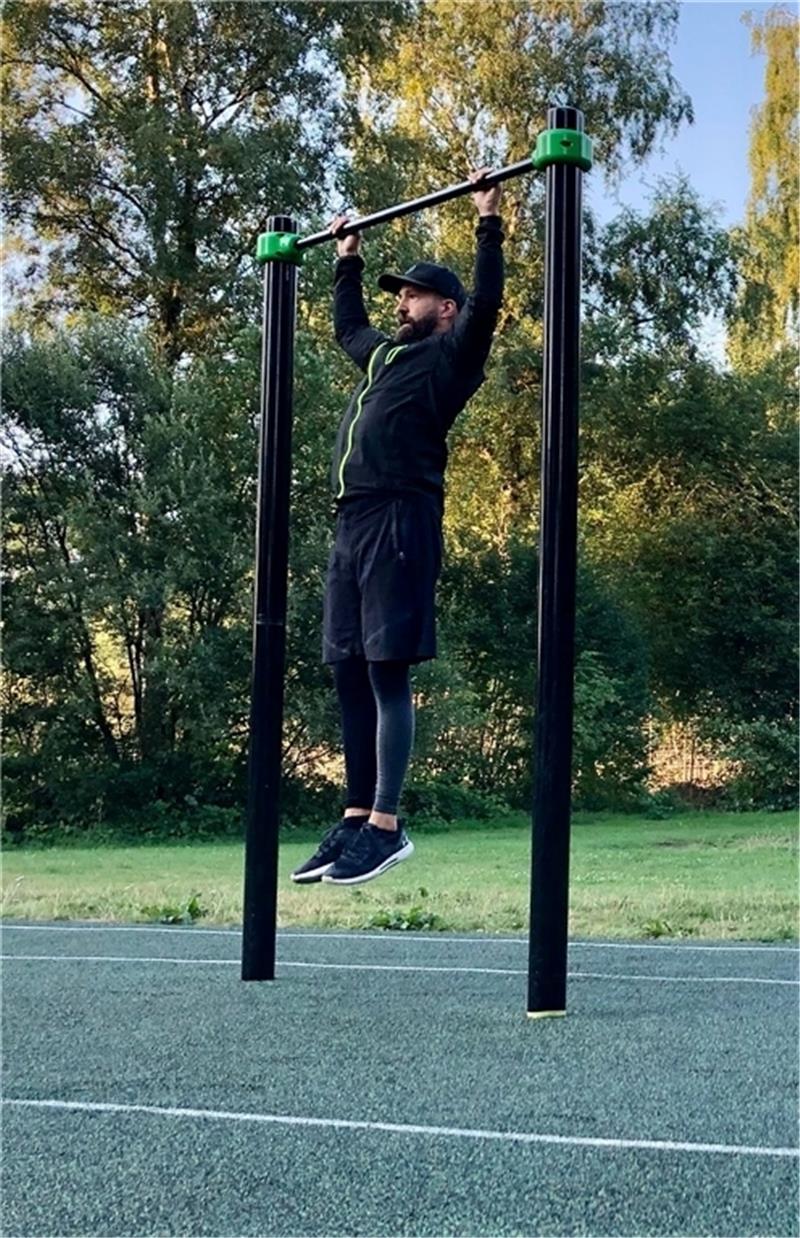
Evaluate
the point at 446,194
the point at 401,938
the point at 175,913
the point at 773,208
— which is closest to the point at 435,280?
the point at 446,194

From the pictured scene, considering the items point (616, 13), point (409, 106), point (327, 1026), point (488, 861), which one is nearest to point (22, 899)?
point (488, 861)

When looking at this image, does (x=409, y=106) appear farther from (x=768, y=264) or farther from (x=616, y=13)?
(x=768, y=264)

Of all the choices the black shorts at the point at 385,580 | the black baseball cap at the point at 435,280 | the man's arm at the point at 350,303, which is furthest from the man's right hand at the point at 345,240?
the black shorts at the point at 385,580

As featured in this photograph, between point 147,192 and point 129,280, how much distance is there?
40.3 inches

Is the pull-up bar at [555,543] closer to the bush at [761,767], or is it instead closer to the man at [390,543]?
the man at [390,543]

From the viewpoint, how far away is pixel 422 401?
3539mm

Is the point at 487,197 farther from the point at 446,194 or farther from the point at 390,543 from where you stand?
the point at 390,543

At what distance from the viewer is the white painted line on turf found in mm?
2215

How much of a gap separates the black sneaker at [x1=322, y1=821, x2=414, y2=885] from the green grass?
10.5 feet

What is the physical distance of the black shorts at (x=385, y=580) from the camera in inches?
133

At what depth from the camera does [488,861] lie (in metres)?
11.1

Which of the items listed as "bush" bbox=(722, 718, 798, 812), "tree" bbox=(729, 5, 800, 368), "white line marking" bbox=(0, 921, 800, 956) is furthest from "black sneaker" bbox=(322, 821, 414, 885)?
"tree" bbox=(729, 5, 800, 368)

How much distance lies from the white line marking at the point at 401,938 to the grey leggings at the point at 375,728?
6.19 feet

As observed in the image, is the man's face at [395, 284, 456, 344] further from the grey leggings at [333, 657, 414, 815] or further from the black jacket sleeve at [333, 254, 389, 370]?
the grey leggings at [333, 657, 414, 815]
